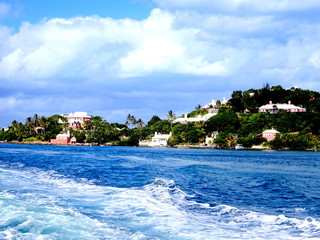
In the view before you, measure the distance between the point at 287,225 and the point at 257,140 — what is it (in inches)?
3834

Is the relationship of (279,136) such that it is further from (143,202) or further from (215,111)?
(143,202)

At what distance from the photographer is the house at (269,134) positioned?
10600cm

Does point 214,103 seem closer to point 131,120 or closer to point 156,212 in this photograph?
point 131,120

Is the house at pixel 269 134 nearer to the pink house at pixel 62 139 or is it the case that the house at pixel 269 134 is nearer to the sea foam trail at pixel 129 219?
the pink house at pixel 62 139

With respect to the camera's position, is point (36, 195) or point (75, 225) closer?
point (75, 225)

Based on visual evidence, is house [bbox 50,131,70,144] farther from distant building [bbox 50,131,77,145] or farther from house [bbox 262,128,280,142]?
house [bbox 262,128,280,142]

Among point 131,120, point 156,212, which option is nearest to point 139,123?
point 131,120

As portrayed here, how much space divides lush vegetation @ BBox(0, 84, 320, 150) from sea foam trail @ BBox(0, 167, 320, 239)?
296ft

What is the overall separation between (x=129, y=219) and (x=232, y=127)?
10569 centimetres

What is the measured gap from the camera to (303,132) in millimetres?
103375

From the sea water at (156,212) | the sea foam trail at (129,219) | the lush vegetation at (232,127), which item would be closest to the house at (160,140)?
the lush vegetation at (232,127)

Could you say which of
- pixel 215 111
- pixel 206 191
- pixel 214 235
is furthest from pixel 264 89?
pixel 214 235

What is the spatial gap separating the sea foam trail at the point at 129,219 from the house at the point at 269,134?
91731mm

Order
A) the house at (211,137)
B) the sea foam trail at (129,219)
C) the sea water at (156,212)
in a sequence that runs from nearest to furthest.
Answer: the sea foam trail at (129,219), the sea water at (156,212), the house at (211,137)
